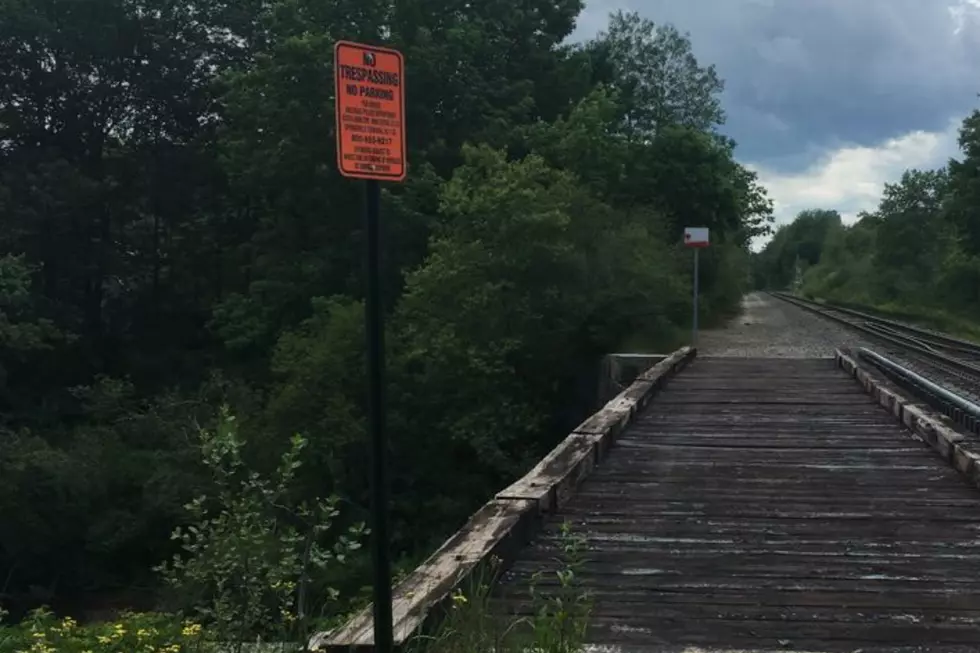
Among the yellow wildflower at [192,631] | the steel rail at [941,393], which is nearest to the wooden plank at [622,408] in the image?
the steel rail at [941,393]

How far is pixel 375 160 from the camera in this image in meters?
3.10

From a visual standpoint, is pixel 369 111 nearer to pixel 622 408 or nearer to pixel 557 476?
pixel 557 476

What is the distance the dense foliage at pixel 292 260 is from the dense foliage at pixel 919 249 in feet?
32.5

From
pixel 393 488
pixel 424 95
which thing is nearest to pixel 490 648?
pixel 393 488

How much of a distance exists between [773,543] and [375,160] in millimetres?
3653

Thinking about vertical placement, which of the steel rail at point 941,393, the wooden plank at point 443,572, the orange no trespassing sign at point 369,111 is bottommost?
the wooden plank at point 443,572

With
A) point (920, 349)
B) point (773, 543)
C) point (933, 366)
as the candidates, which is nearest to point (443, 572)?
point (773, 543)

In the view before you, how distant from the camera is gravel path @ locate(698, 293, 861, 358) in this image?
818 inches

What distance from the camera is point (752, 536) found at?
5.84 m

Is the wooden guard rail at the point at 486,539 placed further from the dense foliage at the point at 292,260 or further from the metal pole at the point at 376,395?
the dense foliage at the point at 292,260

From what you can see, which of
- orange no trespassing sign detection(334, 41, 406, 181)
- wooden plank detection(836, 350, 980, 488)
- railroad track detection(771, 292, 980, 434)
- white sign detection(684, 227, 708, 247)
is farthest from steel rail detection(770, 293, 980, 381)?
orange no trespassing sign detection(334, 41, 406, 181)

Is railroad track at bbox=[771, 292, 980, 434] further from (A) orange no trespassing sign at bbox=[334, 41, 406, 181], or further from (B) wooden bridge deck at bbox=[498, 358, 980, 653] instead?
(A) orange no trespassing sign at bbox=[334, 41, 406, 181]

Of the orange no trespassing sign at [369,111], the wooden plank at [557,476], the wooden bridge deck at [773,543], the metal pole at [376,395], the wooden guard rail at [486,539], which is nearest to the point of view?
the orange no trespassing sign at [369,111]

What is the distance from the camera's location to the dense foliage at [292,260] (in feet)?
61.1
